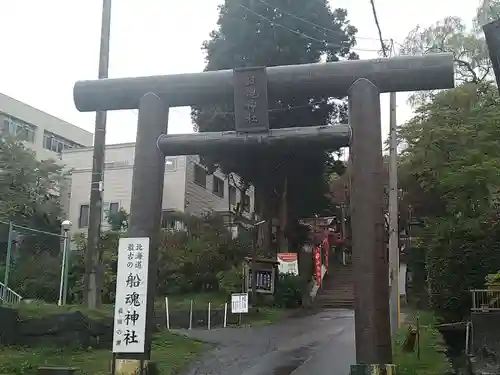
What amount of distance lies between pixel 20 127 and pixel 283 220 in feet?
68.2

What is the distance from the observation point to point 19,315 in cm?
1399

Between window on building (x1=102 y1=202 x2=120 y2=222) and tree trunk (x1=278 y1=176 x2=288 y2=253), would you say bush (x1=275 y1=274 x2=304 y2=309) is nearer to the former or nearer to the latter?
tree trunk (x1=278 y1=176 x2=288 y2=253)

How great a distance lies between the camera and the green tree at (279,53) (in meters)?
31.8

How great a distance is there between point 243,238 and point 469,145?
19184mm

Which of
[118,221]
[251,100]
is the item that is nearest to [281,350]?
[251,100]

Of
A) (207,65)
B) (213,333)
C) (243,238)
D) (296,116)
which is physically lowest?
(213,333)

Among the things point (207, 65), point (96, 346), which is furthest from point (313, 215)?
point (96, 346)

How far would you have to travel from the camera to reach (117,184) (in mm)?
38625

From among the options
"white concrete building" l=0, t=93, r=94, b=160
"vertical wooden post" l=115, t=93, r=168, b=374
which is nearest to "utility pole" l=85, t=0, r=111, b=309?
"vertical wooden post" l=115, t=93, r=168, b=374

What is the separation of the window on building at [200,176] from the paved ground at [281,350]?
16277 mm

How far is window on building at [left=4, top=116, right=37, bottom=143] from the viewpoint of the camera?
41938mm

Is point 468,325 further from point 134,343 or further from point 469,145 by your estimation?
point 134,343

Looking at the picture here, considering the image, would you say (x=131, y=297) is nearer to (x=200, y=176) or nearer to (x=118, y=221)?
(x=118, y=221)

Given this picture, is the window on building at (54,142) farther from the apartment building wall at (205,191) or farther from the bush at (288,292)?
the bush at (288,292)
